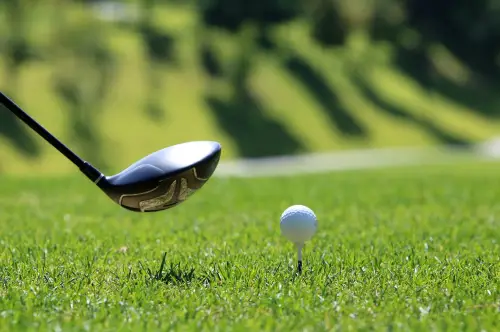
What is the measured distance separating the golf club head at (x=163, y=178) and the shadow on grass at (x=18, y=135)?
33.8 metres

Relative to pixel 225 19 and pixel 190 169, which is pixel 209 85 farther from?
pixel 190 169

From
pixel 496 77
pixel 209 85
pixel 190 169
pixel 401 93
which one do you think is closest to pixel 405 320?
pixel 190 169

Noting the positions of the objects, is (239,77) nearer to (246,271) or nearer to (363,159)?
(363,159)

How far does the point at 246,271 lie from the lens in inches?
265

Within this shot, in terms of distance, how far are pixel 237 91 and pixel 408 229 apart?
3970cm

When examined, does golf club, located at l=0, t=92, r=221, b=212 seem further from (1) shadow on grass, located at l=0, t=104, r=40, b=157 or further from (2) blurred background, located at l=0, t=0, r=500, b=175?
(1) shadow on grass, located at l=0, t=104, r=40, b=157

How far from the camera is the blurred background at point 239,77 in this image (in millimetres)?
40938

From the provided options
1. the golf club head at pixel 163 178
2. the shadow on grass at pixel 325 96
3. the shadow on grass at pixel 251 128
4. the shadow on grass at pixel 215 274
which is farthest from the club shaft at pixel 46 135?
the shadow on grass at pixel 325 96

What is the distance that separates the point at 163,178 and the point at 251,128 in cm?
4168

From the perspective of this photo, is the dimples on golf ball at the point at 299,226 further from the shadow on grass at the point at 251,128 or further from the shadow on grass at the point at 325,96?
the shadow on grass at the point at 325,96

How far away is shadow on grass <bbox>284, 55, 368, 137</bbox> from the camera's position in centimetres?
5234

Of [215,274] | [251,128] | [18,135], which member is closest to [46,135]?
[215,274]

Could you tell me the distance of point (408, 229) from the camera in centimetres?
1027

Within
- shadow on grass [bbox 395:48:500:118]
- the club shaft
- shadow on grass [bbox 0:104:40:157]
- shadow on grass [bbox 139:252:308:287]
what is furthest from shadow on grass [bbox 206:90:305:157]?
the club shaft
